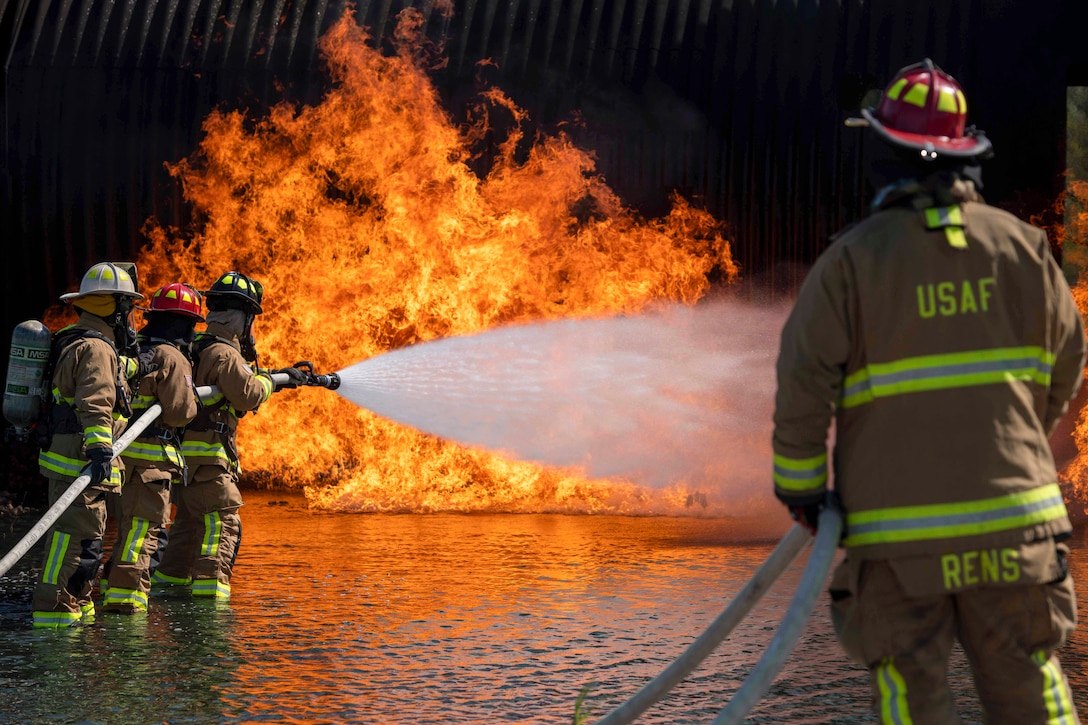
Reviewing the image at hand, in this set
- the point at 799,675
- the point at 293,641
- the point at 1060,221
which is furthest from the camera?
the point at 1060,221

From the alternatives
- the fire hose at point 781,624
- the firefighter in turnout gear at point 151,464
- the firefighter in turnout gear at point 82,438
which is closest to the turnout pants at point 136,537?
the firefighter in turnout gear at point 151,464

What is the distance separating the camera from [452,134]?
12.2 metres

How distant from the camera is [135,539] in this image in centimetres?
647

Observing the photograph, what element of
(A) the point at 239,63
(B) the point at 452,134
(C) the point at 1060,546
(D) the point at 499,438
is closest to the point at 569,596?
(C) the point at 1060,546

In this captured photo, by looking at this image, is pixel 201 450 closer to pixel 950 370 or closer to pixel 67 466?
pixel 67 466

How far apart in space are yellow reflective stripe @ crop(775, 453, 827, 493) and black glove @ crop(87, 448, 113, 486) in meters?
3.81

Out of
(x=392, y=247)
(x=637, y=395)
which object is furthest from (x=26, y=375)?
Answer: (x=637, y=395)

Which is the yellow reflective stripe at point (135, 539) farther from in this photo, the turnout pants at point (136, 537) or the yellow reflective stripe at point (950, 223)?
the yellow reflective stripe at point (950, 223)

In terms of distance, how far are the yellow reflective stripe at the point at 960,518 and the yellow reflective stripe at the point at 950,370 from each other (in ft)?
0.90

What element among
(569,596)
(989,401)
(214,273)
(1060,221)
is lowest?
(569,596)

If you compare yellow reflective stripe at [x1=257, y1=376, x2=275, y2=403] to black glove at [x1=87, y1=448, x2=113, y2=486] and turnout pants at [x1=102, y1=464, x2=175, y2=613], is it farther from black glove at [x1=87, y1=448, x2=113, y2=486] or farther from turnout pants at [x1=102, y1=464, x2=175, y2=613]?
black glove at [x1=87, y1=448, x2=113, y2=486]

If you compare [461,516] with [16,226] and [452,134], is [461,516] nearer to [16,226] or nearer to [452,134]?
[452,134]

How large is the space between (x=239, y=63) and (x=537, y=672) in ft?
29.2

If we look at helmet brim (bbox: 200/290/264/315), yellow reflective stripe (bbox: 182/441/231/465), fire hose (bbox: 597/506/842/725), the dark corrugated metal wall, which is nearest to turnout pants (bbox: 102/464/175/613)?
yellow reflective stripe (bbox: 182/441/231/465)
